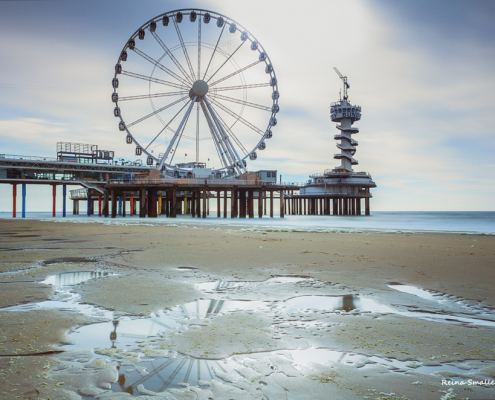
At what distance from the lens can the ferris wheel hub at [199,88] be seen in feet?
131

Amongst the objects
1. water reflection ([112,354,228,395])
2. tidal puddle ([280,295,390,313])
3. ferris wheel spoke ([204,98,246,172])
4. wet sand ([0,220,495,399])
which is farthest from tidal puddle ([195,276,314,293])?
ferris wheel spoke ([204,98,246,172])

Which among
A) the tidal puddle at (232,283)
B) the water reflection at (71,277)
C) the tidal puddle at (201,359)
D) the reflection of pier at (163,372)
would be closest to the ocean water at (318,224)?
the tidal puddle at (232,283)

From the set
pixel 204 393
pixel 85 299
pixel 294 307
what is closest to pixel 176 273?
pixel 85 299

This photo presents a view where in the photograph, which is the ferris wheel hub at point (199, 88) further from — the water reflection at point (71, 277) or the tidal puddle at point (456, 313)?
the tidal puddle at point (456, 313)

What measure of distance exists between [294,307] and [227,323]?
3.87ft

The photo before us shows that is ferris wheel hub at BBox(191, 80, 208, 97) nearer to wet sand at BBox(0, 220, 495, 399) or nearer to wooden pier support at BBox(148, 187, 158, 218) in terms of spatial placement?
wooden pier support at BBox(148, 187, 158, 218)

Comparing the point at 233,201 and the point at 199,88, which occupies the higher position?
the point at 199,88

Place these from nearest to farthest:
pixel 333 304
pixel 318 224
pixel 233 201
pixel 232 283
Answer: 1. pixel 333 304
2. pixel 232 283
3. pixel 318 224
4. pixel 233 201

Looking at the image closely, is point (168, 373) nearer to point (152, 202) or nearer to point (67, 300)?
point (67, 300)

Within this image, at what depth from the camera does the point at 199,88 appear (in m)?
40.0

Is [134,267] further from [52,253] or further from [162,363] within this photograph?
[162,363]

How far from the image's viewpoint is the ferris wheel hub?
3997 cm

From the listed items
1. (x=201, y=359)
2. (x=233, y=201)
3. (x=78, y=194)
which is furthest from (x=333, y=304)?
(x=78, y=194)

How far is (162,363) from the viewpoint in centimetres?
331
